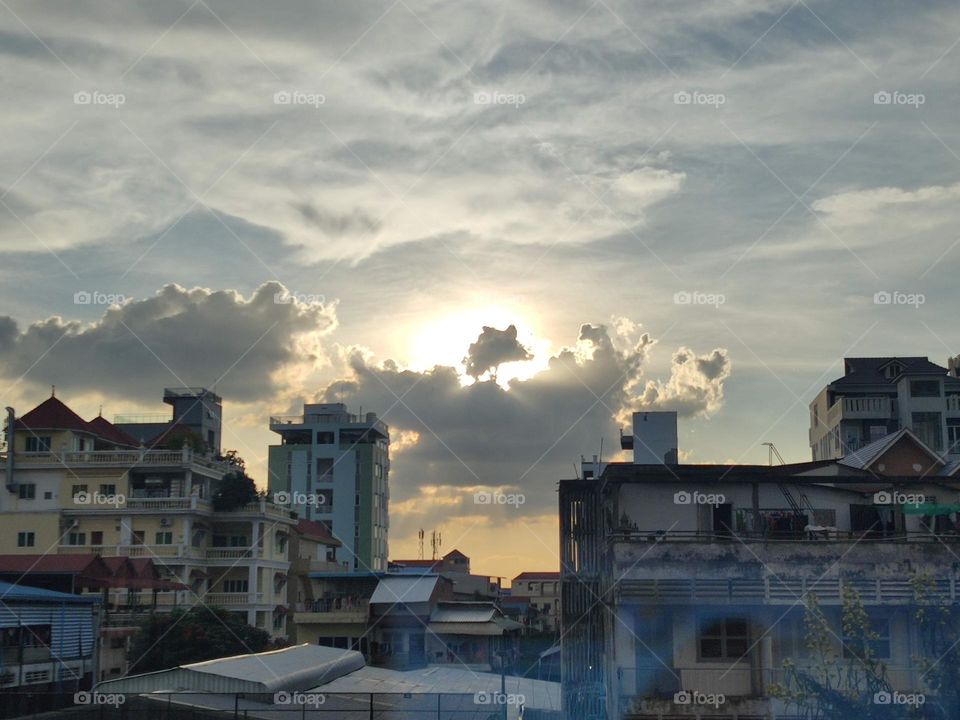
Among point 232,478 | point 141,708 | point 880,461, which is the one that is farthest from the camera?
point 232,478

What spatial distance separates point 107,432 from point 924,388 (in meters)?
60.1

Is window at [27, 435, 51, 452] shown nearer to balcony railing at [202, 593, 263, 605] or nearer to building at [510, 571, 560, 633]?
balcony railing at [202, 593, 263, 605]

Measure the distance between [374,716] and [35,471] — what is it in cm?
4486

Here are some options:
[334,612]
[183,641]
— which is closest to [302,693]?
[183,641]

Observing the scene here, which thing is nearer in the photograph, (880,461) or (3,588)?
(3,588)

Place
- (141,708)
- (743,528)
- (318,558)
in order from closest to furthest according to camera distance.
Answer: (141,708), (743,528), (318,558)

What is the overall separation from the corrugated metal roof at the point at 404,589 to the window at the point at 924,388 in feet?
135

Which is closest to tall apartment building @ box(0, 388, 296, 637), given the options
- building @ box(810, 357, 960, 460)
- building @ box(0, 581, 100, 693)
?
building @ box(0, 581, 100, 693)

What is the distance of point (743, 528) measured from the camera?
35406 mm

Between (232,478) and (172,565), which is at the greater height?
(232,478)

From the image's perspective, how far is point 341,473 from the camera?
396ft

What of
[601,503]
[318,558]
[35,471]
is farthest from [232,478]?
[601,503]

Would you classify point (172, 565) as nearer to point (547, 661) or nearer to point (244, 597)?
point (244, 597)

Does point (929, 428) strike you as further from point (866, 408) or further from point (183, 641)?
point (183, 641)
